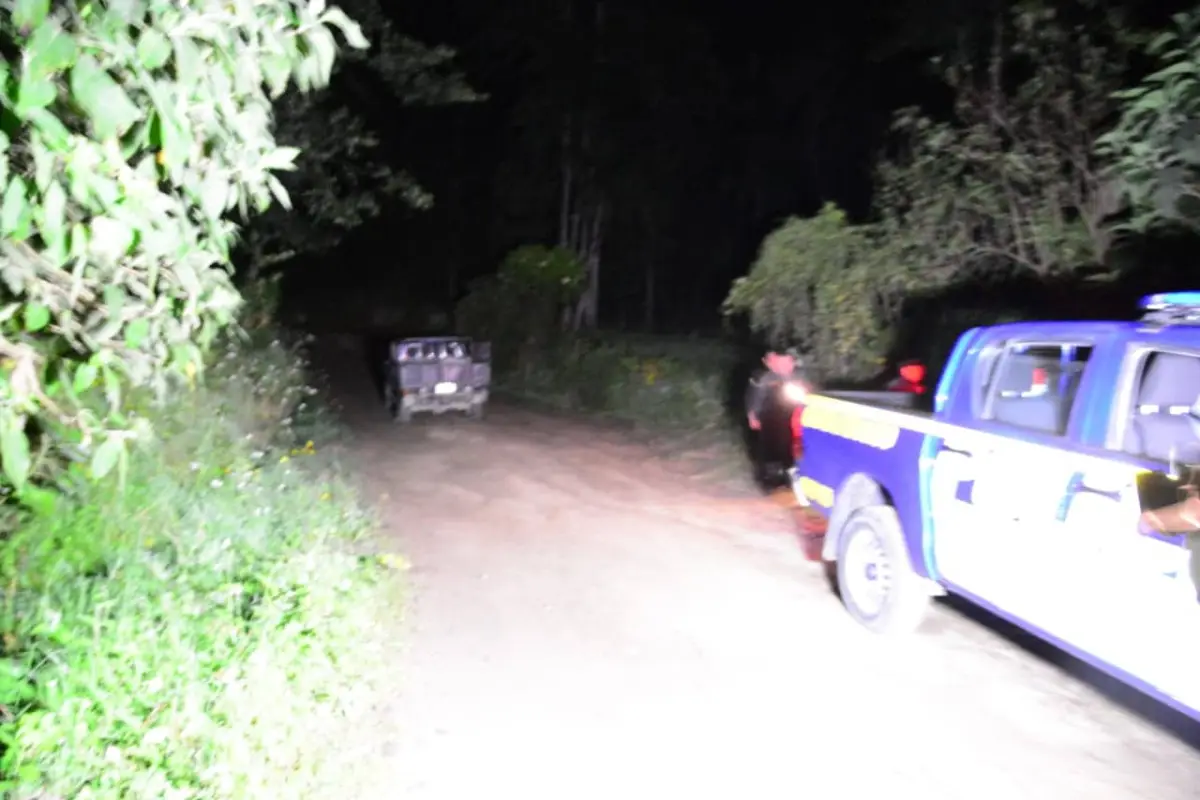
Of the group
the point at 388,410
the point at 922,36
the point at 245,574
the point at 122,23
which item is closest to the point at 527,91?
the point at 388,410

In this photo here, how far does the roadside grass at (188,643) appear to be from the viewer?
3922mm

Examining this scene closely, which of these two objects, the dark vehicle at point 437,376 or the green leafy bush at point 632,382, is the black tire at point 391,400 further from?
the green leafy bush at point 632,382

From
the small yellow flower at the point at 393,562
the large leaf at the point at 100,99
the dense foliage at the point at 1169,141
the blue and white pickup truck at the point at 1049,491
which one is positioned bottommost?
the small yellow flower at the point at 393,562

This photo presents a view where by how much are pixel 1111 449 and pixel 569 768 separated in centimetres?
293

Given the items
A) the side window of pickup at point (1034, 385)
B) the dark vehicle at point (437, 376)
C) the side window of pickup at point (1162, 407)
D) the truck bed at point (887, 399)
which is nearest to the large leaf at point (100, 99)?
the side window of pickup at point (1162, 407)

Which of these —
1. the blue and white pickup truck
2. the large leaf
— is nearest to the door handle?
the blue and white pickup truck

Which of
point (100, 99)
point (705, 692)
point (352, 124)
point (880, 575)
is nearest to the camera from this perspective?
point (100, 99)

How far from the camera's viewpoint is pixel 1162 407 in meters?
4.99

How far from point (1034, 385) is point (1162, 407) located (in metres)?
0.85

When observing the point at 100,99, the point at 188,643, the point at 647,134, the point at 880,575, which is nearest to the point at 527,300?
the point at 647,134

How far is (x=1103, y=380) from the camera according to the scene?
194 inches

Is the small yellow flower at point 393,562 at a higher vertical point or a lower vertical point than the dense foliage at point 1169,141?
lower

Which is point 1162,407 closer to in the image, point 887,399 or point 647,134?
point 887,399

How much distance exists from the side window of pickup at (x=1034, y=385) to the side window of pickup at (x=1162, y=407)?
0.41 meters
